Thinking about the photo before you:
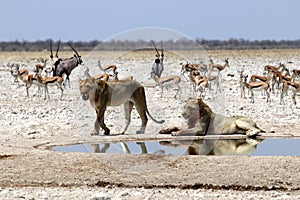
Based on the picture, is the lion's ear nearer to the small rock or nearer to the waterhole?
the waterhole

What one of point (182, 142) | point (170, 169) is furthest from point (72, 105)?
point (170, 169)


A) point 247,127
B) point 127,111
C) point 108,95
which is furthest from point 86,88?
point 247,127

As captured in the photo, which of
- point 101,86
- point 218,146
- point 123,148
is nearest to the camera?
point 123,148

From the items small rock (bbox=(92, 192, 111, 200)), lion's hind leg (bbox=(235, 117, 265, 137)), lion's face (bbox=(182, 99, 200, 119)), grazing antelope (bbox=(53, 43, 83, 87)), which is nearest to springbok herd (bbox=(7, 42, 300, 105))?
grazing antelope (bbox=(53, 43, 83, 87))

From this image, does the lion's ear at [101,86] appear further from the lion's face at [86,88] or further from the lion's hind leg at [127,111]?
the lion's hind leg at [127,111]

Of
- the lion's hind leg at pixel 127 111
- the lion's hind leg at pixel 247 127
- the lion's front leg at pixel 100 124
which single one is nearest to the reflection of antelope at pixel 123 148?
the lion's front leg at pixel 100 124

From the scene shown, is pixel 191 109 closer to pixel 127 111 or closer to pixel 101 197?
pixel 127 111

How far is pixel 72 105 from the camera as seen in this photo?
19047mm

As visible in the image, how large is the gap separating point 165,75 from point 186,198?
545 inches

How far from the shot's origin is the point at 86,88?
12.8 m

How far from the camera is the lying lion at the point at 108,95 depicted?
12.8 metres

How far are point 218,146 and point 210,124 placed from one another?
1.44 metres

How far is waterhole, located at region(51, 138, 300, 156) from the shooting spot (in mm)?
10578

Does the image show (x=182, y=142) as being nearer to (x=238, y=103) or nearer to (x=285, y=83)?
(x=238, y=103)
